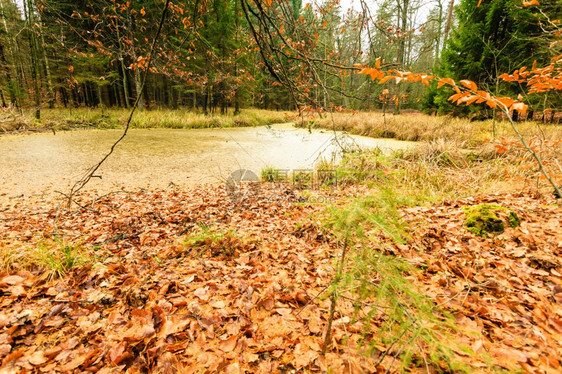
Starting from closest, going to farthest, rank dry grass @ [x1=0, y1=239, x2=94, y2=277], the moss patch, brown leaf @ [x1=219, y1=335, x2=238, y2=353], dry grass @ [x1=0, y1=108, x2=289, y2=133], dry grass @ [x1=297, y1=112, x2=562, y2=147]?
brown leaf @ [x1=219, y1=335, x2=238, y2=353] < dry grass @ [x1=0, y1=239, x2=94, y2=277] < the moss patch < dry grass @ [x1=297, y1=112, x2=562, y2=147] < dry grass @ [x1=0, y1=108, x2=289, y2=133]

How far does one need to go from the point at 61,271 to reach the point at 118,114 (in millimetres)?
12591

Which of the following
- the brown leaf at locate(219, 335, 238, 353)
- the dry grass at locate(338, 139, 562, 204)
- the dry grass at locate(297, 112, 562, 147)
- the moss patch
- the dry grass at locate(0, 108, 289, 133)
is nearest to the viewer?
the brown leaf at locate(219, 335, 238, 353)

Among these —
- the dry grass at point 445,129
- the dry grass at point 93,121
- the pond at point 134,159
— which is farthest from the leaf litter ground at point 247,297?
the dry grass at point 93,121

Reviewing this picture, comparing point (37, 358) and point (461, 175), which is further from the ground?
point (461, 175)

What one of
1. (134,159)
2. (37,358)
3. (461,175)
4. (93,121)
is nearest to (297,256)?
(37,358)

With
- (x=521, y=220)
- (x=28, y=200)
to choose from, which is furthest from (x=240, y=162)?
(x=521, y=220)

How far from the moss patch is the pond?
5.20ft

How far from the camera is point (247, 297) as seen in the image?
1.58m

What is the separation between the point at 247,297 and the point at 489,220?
2366mm

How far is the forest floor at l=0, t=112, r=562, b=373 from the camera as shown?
1055 millimetres

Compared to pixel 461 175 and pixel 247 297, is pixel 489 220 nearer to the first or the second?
pixel 461 175

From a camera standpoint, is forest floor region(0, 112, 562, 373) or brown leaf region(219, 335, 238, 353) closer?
forest floor region(0, 112, 562, 373)

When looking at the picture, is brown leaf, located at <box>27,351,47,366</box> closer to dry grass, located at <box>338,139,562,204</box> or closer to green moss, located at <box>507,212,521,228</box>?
dry grass, located at <box>338,139,562,204</box>

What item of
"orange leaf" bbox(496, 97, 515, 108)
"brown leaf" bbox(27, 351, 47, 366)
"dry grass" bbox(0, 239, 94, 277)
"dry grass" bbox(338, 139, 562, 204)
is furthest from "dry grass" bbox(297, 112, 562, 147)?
"brown leaf" bbox(27, 351, 47, 366)
